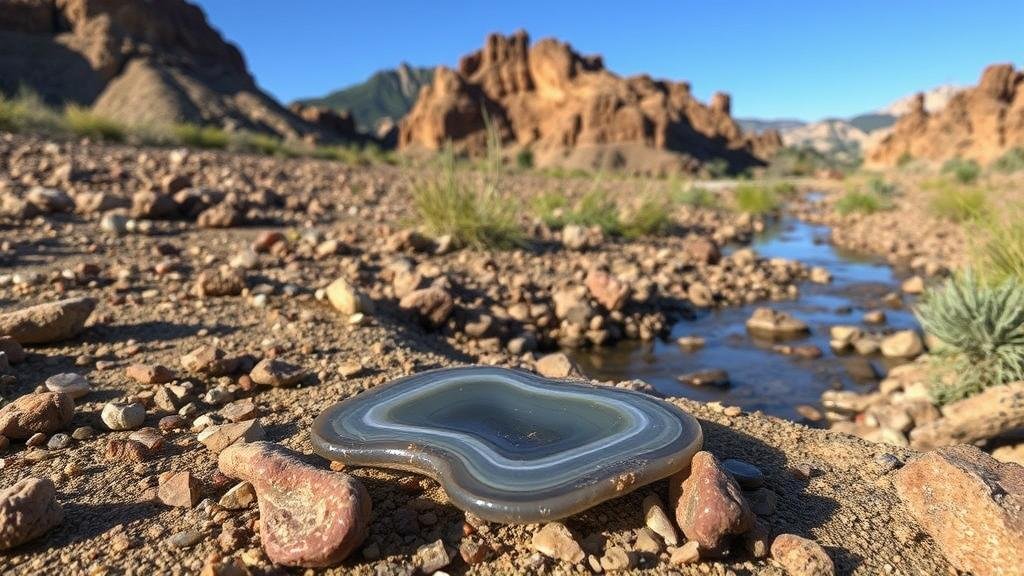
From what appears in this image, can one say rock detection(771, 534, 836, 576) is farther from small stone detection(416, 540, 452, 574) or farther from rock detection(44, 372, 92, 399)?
rock detection(44, 372, 92, 399)

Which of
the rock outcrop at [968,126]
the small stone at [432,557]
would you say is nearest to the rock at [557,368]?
the small stone at [432,557]

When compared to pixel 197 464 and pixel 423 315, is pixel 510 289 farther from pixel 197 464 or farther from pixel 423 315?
pixel 197 464


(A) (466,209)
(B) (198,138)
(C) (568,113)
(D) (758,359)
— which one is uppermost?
(C) (568,113)

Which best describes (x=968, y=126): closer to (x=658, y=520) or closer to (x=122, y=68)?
(x=122, y=68)

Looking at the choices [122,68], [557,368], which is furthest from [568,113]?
[557,368]

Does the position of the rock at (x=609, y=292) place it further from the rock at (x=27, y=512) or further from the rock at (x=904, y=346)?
the rock at (x=27, y=512)

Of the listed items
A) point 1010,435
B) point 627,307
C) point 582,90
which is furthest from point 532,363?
point 582,90

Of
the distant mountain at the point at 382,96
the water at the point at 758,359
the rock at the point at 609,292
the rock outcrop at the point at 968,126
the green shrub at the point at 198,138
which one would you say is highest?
the distant mountain at the point at 382,96
